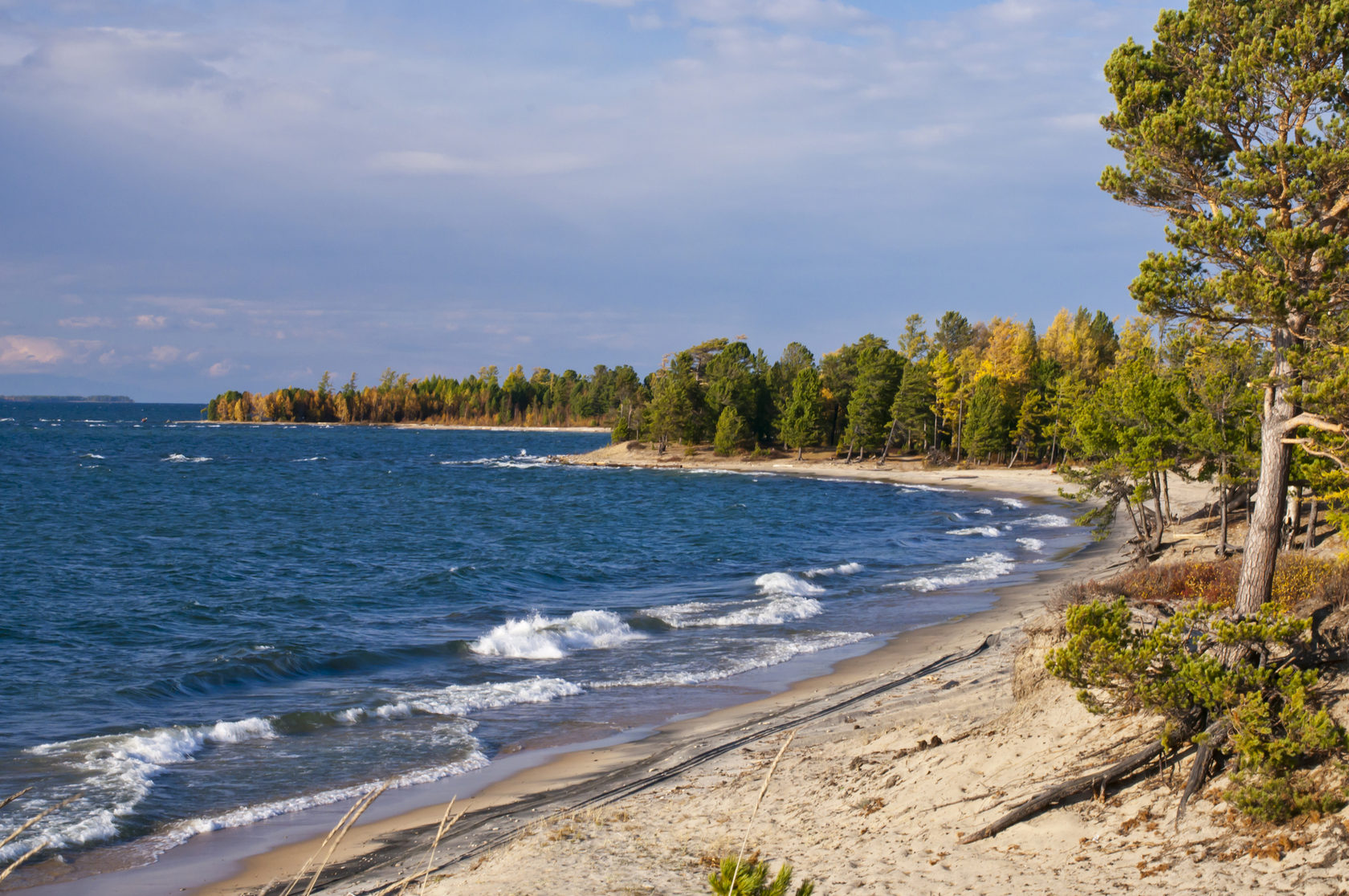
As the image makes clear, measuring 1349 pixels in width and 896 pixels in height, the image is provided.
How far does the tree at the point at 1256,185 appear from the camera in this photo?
9617mm

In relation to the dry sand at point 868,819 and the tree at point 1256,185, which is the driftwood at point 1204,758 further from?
the tree at point 1256,185

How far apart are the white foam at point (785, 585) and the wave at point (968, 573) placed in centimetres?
333

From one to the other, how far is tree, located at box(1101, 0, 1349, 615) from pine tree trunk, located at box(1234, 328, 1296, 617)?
18 mm

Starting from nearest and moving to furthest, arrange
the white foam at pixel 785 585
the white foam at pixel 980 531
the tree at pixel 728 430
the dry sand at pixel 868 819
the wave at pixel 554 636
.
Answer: the dry sand at pixel 868 819 → the wave at pixel 554 636 → the white foam at pixel 785 585 → the white foam at pixel 980 531 → the tree at pixel 728 430

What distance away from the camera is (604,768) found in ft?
47.4

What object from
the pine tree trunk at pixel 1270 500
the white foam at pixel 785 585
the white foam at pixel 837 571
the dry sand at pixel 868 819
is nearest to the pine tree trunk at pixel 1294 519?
the white foam at pixel 785 585

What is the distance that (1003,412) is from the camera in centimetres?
9194

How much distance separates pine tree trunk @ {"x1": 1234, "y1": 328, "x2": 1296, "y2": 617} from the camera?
10094 millimetres

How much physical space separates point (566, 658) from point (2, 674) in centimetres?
1292

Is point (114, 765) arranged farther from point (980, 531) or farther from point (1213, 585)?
point (980, 531)

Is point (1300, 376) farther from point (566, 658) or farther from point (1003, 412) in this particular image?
point (1003, 412)

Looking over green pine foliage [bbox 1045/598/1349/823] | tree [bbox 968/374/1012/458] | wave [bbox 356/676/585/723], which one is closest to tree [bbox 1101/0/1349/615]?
green pine foliage [bbox 1045/598/1349/823]

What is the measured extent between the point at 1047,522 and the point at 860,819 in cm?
4870

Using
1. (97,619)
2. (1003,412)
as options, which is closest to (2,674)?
(97,619)
